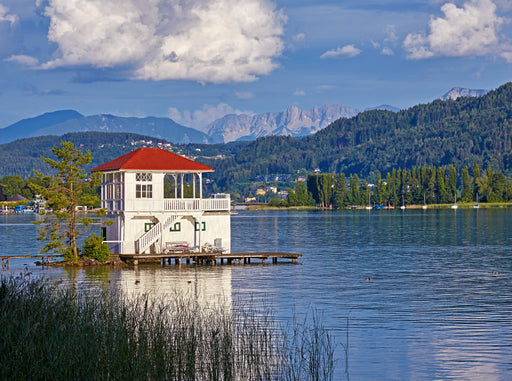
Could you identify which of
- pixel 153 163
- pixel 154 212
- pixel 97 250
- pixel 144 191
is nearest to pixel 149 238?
pixel 154 212

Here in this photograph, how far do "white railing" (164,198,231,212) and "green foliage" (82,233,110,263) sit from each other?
4.83m

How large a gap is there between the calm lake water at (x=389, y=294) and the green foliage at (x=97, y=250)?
2175mm

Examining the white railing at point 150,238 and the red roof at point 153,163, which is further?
the white railing at point 150,238

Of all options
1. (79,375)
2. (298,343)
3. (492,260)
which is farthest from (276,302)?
(492,260)

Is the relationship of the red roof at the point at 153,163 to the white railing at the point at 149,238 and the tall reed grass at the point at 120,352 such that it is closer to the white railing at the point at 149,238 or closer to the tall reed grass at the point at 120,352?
the white railing at the point at 149,238

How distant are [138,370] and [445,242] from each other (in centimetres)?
6909

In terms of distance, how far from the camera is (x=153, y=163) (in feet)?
164

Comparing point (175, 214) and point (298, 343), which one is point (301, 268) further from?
→ point (298, 343)

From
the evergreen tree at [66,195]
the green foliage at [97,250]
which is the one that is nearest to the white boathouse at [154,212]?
the green foliage at [97,250]

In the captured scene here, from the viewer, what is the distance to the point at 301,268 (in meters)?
53.1

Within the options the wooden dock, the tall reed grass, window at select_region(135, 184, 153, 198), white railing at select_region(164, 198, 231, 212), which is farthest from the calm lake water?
window at select_region(135, 184, 153, 198)

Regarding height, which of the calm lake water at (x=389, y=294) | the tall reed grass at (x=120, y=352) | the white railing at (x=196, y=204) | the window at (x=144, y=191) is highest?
the window at (x=144, y=191)

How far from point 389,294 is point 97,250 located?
66.1 feet

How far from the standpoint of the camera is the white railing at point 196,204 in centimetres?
4978
